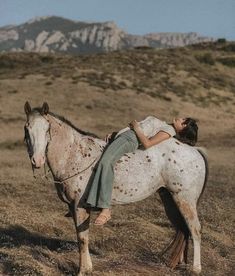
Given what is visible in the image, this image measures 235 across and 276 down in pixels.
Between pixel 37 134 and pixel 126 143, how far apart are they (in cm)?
152

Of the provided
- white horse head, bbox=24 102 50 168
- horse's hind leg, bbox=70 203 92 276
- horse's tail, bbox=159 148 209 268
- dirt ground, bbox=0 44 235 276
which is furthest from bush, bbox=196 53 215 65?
white horse head, bbox=24 102 50 168

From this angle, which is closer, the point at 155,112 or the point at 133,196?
the point at 133,196

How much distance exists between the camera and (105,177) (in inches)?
327

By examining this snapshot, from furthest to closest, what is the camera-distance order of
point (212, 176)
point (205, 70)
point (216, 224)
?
point (205, 70) → point (212, 176) → point (216, 224)

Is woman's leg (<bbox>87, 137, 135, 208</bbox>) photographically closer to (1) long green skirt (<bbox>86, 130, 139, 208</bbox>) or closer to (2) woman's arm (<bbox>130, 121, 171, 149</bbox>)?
(1) long green skirt (<bbox>86, 130, 139, 208</bbox>)

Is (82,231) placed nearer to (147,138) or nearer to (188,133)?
(147,138)

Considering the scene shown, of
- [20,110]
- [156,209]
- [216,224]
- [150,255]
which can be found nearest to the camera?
[150,255]

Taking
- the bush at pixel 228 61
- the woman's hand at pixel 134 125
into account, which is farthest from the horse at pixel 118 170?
the bush at pixel 228 61

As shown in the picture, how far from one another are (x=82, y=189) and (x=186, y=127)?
7.54 feet

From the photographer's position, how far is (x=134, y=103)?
1860 inches

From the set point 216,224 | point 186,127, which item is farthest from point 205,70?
point 186,127

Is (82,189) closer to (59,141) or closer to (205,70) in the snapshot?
(59,141)

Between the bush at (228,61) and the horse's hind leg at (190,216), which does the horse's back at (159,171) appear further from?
the bush at (228,61)

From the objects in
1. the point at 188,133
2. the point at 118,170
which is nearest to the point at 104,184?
the point at 118,170
